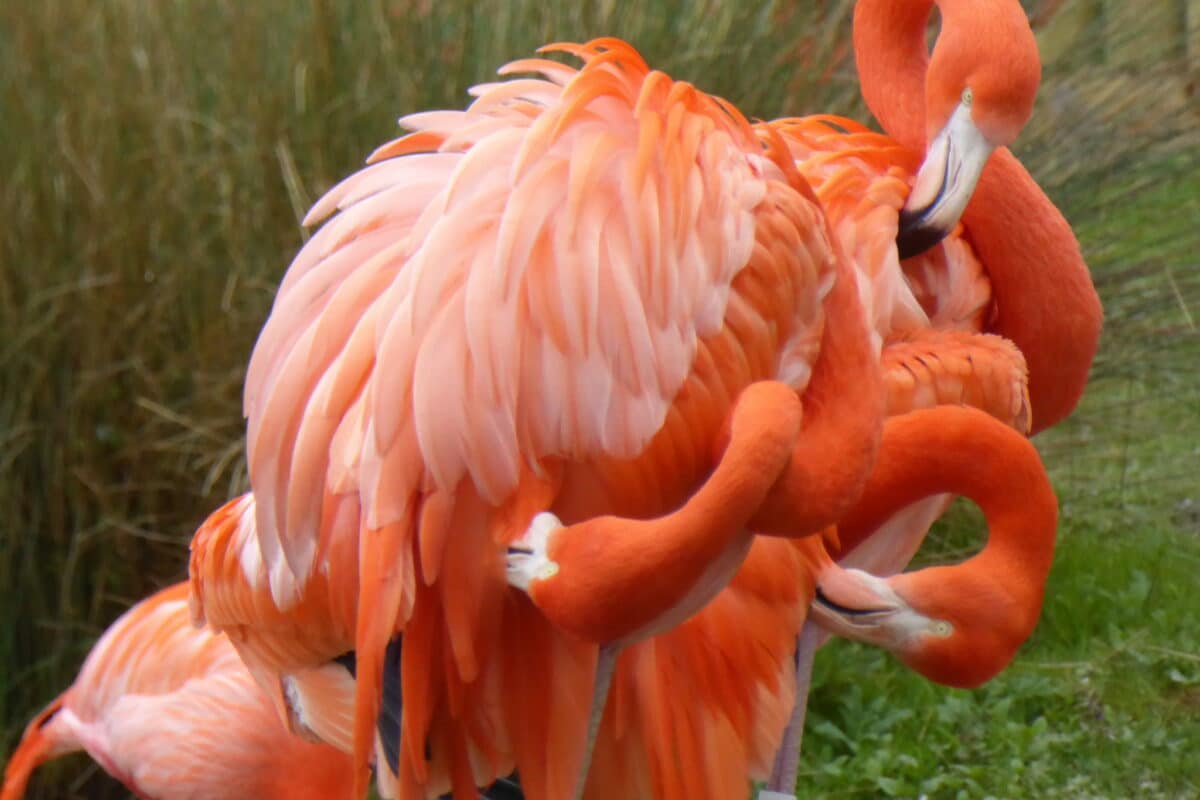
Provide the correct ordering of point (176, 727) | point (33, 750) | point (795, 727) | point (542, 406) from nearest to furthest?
point (542, 406) < point (795, 727) < point (176, 727) < point (33, 750)

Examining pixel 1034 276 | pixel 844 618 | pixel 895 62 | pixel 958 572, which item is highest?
pixel 895 62

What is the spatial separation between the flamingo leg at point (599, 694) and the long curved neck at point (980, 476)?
525 mm

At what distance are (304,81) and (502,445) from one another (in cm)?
161

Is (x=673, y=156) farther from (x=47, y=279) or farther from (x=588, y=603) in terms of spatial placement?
(x=47, y=279)

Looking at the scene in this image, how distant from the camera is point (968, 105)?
2703 mm

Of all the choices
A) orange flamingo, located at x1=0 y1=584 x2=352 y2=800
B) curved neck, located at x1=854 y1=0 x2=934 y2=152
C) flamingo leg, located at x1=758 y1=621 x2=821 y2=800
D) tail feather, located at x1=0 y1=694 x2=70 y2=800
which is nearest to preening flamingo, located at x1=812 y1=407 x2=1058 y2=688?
flamingo leg, located at x1=758 y1=621 x2=821 y2=800

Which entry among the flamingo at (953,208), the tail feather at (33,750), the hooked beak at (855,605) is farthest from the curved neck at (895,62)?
the tail feather at (33,750)

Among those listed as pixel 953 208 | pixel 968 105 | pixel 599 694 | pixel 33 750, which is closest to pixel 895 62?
pixel 968 105

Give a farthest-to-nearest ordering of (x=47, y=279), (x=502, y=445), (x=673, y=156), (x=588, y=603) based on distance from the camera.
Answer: (x=47, y=279) < (x=673, y=156) < (x=502, y=445) < (x=588, y=603)

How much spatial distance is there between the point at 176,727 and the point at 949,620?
4.79 ft

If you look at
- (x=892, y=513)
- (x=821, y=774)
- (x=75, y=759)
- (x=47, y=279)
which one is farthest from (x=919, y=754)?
(x=47, y=279)

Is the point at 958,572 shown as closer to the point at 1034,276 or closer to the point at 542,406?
the point at 542,406

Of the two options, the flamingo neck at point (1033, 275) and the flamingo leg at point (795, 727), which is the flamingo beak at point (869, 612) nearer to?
the flamingo leg at point (795, 727)

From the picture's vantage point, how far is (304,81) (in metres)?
3.44
